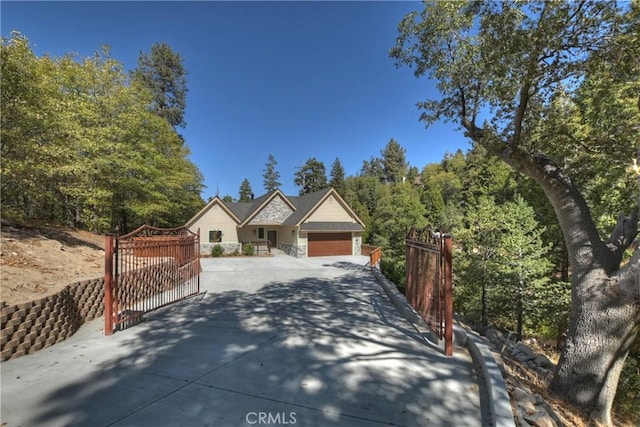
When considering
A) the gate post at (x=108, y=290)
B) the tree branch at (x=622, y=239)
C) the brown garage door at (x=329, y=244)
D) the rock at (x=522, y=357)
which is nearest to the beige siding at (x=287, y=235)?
the brown garage door at (x=329, y=244)

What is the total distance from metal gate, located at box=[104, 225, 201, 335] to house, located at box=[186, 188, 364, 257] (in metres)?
12.9

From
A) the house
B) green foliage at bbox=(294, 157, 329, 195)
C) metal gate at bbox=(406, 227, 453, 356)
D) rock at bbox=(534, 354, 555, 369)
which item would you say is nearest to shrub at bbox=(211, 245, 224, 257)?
the house

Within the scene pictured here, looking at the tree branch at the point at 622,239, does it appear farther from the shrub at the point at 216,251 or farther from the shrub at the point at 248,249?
the shrub at the point at 216,251

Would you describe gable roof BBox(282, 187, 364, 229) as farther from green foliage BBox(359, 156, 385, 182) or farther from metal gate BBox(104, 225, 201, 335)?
green foliage BBox(359, 156, 385, 182)

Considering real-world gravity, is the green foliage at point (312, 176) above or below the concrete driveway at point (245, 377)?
above

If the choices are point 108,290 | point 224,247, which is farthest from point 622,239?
point 224,247

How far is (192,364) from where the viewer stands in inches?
160

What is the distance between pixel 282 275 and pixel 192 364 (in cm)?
899

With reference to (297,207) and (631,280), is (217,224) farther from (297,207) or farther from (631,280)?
(631,280)

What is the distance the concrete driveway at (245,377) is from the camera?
2.89m

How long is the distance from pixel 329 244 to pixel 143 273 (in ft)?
54.7

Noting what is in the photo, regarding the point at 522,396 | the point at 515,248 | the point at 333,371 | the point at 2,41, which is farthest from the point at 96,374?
the point at 515,248

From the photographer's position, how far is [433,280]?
507 centimetres

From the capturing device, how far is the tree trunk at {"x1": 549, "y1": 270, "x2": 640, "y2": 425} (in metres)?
4.48
